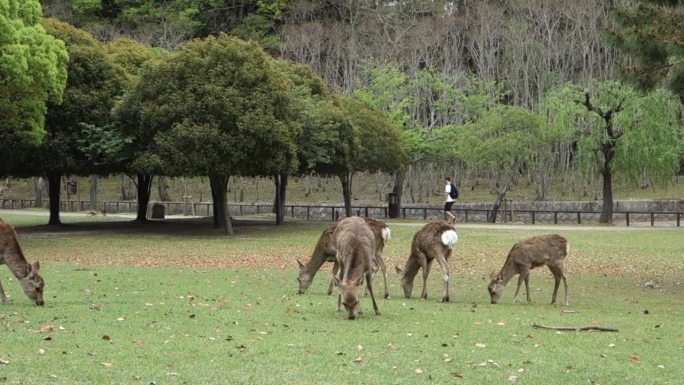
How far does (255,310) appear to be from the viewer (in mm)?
12695

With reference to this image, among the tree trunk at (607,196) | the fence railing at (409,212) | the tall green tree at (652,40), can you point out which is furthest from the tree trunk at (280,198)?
the tall green tree at (652,40)

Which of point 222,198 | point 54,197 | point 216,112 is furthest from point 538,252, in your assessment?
point 54,197

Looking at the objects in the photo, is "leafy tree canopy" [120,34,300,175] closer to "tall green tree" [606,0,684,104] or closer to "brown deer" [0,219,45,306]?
"tall green tree" [606,0,684,104]

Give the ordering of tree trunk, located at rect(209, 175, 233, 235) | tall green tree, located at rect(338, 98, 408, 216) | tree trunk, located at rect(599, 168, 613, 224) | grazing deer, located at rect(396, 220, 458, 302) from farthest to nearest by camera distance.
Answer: tall green tree, located at rect(338, 98, 408, 216) < tree trunk, located at rect(599, 168, 613, 224) < tree trunk, located at rect(209, 175, 233, 235) < grazing deer, located at rect(396, 220, 458, 302)

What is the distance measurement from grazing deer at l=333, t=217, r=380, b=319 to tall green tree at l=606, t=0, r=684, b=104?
23.8 feet

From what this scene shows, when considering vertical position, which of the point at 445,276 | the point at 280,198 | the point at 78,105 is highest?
the point at 78,105

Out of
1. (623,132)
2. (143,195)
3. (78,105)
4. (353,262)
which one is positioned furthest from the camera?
(143,195)

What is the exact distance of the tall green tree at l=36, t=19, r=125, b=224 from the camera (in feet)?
107

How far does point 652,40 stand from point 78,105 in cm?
2379

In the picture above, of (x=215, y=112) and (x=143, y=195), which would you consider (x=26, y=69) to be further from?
(x=143, y=195)

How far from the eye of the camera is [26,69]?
25.1 meters

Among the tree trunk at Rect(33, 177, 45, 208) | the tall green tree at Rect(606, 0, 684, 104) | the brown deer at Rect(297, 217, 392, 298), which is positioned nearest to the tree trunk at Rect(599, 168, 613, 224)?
the tall green tree at Rect(606, 0, 684, 104)

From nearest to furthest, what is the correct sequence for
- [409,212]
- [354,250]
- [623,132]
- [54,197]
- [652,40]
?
[354,250]
[652,40]
[54,197]
[623,132]
[409,212]

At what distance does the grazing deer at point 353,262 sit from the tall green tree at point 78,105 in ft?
72.6
